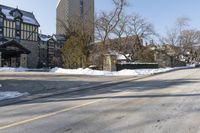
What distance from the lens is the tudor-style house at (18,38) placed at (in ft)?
→ 210

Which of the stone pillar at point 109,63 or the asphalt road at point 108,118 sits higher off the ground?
the stone pillar at point 109,63

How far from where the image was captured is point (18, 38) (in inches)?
2820

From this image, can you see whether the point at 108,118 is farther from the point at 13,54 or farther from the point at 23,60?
the point at 23,60

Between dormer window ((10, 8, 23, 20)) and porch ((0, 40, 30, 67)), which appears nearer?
porch ((0, 40, 30, 67))

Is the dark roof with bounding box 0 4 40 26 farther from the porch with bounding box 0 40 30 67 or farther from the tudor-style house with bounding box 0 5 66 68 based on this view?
the porch with bounding box 0 40 30 67

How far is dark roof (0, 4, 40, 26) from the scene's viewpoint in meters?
71.9

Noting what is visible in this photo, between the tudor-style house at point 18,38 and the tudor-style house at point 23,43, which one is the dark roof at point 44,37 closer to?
the tudor-style house at point 23,43

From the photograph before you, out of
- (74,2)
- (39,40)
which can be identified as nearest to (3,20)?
(39,40)

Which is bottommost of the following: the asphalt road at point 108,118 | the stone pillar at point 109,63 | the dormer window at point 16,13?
the asphalt road at point 108,118

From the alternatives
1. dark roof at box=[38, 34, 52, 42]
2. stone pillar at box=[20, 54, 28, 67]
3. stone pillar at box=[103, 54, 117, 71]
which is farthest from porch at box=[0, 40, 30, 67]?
stone pillar at box=[103, 54, 117, 71]

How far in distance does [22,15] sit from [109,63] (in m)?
39.9

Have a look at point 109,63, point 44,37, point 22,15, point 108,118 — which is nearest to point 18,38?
point 22,15

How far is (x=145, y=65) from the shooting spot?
5275 cm

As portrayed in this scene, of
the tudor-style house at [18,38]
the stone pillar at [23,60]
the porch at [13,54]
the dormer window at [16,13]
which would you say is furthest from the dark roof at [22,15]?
the stone pillar at [23,60]
